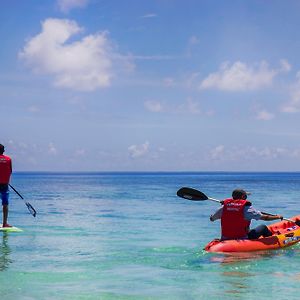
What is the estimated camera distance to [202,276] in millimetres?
9539

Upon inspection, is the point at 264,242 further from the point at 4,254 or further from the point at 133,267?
the point at 4,254

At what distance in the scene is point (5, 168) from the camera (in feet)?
48.9

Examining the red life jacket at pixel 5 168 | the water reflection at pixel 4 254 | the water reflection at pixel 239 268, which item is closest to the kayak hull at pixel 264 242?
the water reflection at pixel 239 268

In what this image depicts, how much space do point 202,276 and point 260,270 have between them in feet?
3.94

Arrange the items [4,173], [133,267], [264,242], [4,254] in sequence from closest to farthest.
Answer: [133,267]
[4,254]
[264,242]
[4,173]

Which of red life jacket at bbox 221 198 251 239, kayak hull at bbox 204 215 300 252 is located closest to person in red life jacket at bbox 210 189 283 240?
red life jacket at bbox 221 198 251 239

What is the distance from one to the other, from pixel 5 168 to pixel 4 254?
12.0 ft

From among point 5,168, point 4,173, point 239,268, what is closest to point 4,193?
point 4,173

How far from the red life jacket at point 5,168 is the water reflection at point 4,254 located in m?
1.50

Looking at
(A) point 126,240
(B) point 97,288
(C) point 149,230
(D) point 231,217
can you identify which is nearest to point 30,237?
(A) point 126,240

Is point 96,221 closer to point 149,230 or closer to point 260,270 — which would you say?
point 149,230

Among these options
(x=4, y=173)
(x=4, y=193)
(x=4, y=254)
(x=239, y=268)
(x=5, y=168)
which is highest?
(x=5, y=168)

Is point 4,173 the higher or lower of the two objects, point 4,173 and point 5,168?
the lower

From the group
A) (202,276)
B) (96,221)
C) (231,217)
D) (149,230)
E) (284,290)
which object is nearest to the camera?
(284,290)
